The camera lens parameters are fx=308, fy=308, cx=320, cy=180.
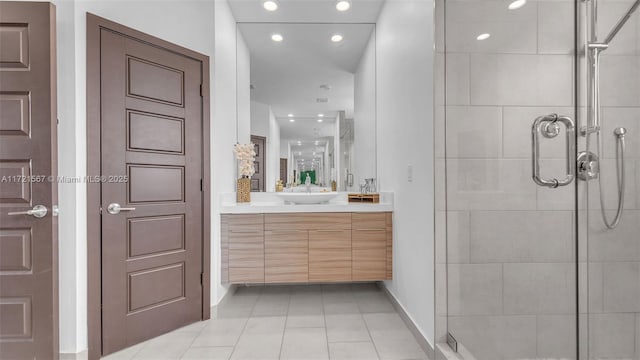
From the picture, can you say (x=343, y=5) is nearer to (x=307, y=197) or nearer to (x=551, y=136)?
(x=307, y=197)

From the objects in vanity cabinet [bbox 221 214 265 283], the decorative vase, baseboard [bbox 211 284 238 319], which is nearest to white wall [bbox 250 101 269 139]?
the decorative vase

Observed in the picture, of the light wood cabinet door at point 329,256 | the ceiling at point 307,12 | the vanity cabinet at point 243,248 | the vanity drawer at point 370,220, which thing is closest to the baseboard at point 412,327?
the light wood cabinet door at point 329,256

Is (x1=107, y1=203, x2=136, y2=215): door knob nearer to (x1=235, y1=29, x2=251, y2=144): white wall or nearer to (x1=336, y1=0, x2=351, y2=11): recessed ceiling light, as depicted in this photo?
(x1=235, y1=29, x2=251, y2=144): white wall

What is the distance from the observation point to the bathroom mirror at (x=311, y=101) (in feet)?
10.3

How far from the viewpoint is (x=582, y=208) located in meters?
1.26

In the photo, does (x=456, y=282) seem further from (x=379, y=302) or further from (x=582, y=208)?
(x=379, y=302)

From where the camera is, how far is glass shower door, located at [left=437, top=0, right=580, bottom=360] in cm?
131

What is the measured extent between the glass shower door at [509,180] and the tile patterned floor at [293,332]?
50cm

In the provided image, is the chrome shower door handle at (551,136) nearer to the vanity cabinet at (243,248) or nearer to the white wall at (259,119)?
the vanity cabinet at (243,248)

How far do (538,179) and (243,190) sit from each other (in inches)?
89.0

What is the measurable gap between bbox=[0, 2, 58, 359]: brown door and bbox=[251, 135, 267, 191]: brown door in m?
1.66

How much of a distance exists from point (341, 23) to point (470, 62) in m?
1.78

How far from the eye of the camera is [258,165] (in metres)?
3.15

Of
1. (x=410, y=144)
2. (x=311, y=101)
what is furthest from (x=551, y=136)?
(x=311, y=101)
